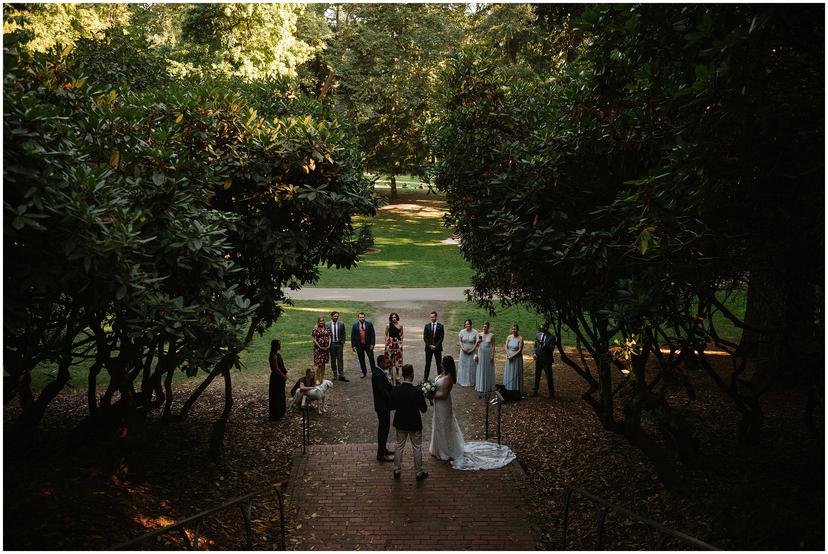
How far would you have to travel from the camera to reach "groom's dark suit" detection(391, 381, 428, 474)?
33.5ft

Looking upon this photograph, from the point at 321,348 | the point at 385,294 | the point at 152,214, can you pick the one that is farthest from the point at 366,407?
the point at 385,294

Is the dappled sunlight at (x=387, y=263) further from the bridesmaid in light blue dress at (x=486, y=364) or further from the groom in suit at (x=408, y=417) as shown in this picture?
the groom in suit at (x=408, y=417)

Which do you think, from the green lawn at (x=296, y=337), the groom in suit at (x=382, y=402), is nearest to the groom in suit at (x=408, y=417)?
the groom in suit at (x=382, y=402)

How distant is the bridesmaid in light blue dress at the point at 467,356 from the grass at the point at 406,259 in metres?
11.2

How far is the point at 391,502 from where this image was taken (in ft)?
31.1

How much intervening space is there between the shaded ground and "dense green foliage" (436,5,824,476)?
0.85 metres

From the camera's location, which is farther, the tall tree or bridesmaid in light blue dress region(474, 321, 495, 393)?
the tall tree

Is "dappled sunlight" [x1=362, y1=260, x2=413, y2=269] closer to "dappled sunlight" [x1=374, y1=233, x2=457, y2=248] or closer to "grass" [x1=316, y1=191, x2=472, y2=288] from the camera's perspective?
"grass" [x1=316, y1=191, x2=472, y2=288]

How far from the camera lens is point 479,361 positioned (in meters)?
15.6

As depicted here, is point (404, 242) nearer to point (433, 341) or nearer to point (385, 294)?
point (385, 294)

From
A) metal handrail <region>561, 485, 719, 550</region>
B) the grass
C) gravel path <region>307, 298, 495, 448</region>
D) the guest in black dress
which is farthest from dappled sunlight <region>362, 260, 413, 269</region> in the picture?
metal handrail <region>561, 485, 719, 550</region>

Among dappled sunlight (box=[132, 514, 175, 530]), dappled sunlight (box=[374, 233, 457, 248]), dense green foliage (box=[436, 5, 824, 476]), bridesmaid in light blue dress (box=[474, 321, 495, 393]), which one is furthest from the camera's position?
dappled sunlight (box=[374, 233, 457, 248])

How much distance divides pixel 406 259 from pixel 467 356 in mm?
21544

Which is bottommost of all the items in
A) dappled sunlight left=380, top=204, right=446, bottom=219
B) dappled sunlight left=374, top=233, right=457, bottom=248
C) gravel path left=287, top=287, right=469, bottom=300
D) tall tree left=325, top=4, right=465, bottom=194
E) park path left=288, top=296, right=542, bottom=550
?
park path left=288, top=296, right=542, bottom=550
